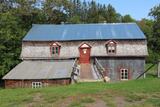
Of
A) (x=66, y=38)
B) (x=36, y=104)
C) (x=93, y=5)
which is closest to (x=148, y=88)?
(x=36, y=104)

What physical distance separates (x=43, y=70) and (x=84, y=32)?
484 inches

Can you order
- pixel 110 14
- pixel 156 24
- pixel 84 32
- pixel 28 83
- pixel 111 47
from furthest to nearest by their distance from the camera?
pixel 110 14, pixel 156 24, pixel 84 32, pixel 111 47, pixel 28 83

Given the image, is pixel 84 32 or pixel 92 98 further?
pixel 84 32

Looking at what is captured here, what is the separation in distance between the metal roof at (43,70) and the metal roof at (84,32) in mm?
5604

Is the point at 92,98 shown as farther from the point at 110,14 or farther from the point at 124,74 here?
the point at 110,14

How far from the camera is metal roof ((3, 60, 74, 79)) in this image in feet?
160

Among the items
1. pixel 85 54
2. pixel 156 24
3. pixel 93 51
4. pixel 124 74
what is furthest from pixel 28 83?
pixel 156 24

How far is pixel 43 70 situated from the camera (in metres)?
51.3

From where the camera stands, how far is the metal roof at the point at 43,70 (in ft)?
160

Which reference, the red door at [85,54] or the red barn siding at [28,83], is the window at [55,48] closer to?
the red door at [85,54]

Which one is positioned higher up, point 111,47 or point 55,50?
point 111,47

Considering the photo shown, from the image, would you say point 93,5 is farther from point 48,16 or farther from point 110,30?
point 110,30

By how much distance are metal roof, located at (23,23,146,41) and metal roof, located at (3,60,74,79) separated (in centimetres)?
560

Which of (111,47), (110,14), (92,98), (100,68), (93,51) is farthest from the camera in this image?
(110,14)
